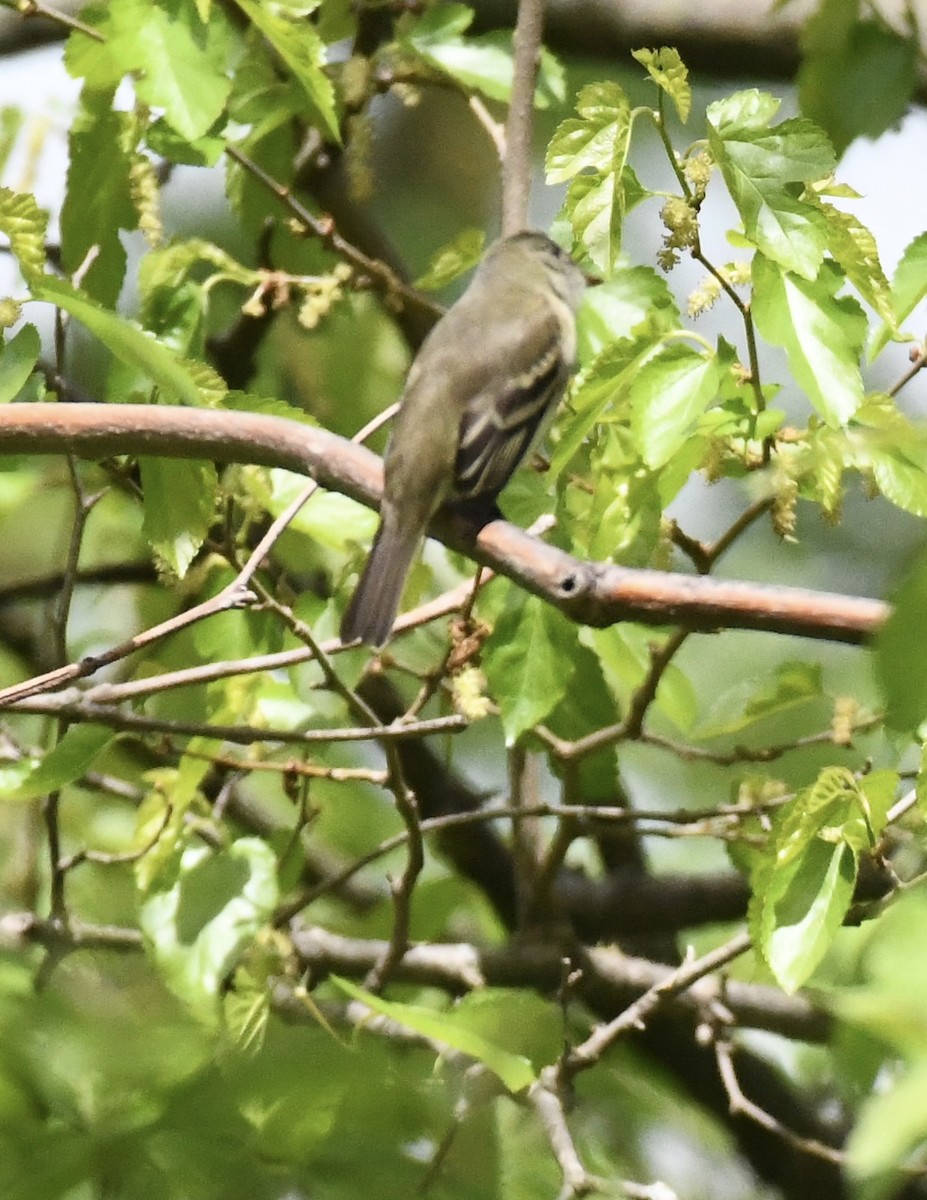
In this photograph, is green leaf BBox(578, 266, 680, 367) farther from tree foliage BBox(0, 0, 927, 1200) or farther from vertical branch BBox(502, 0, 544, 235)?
vertical branch BBox(502, 0, 544, 235)

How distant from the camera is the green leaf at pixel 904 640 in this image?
2.94ft

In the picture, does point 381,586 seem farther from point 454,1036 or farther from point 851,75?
point 851,75

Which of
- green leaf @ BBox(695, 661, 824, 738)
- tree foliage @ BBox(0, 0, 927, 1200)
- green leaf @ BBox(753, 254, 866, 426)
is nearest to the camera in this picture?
tree foliage @ BBox(0, 0, 927, 1200)

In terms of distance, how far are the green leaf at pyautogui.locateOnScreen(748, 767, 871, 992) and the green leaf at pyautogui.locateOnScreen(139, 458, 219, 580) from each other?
2.89 feet

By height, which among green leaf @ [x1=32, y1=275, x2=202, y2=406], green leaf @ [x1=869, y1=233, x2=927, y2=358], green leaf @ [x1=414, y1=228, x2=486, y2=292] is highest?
green leaf @ [x1=869, y1=233, x2=927, y2=358]

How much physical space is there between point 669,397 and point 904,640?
119cm

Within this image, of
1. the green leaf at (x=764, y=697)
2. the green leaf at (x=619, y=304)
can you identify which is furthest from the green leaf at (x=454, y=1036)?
the green leaf at (x=619, y=304)

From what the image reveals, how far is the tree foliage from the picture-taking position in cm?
109

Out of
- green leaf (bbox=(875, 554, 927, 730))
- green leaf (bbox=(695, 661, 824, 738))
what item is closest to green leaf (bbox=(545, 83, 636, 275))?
green leaf (bbox=(695, 661, 824, 738))

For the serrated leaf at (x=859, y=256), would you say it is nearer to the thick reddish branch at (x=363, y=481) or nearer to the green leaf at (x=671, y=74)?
the green leaf at (x=671, y=74)

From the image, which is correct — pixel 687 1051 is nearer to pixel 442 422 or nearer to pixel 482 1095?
pixel 442 422

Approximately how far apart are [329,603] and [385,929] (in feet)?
2.64

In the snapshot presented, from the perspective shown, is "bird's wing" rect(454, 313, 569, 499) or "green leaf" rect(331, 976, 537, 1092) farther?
"bird's wing" rect(454, 313, 569, 499)

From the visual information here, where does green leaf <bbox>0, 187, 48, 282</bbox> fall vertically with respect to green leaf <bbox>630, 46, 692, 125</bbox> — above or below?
below
